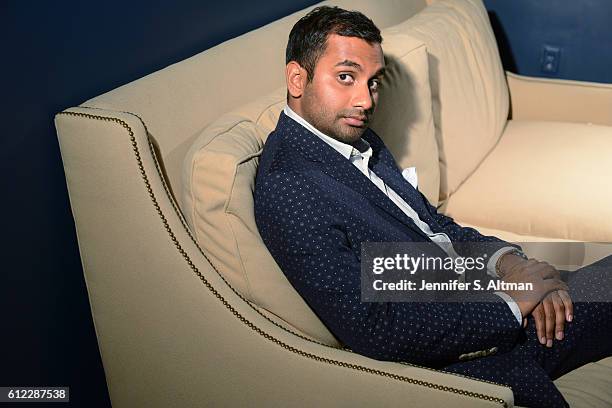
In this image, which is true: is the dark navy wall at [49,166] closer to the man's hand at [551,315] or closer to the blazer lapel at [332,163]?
the blazer lapel at [332,163]

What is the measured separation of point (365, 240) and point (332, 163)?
0.60ft

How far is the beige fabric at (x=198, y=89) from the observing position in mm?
1533

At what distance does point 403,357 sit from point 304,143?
433 millimetres

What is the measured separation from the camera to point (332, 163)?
1595mm

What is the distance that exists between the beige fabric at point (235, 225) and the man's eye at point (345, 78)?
246 mm

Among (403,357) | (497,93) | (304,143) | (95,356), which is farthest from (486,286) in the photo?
(497,93)

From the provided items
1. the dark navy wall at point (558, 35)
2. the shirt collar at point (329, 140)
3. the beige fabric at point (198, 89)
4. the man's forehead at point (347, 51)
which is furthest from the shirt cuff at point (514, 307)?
the dark navy wall at point (558, 35)

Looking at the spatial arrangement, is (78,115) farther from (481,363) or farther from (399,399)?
(481,363)

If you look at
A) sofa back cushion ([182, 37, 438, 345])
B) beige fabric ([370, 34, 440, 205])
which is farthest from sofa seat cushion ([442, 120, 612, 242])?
sofa back cushion ([182, 37, 438, 345])

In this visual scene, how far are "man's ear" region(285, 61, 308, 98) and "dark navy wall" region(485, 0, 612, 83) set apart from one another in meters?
2.01

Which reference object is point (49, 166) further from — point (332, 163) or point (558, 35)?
point (558, 35)

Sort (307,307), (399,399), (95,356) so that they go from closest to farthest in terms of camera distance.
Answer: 1. (399,399)
2. (307,307)
3. (95,356)

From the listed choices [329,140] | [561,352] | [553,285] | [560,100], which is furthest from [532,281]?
[560,100]

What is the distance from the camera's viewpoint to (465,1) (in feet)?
9.39
